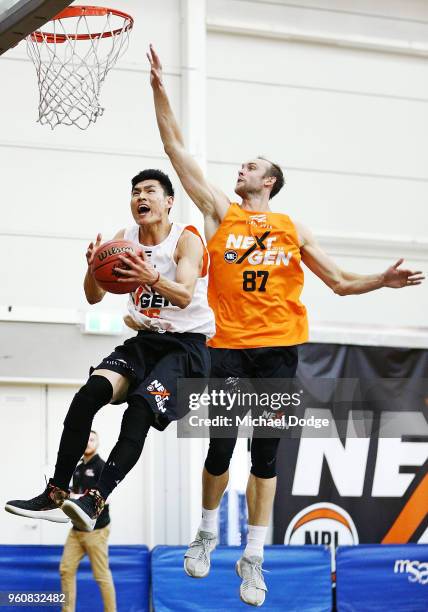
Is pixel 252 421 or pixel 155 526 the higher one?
pixel 252 421

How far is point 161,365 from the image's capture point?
737 centimetres

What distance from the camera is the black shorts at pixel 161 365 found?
23.7ft

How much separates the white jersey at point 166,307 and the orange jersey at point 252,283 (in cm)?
39

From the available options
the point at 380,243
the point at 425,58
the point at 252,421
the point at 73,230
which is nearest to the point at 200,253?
the point at 252,421

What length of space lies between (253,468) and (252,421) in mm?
329

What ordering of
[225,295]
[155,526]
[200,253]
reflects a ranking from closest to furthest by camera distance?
[200,253]
[225,295]
[155,526]

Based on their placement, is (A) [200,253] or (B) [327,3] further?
(B) [327,3]

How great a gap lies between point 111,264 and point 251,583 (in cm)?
249

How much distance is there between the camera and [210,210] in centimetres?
815

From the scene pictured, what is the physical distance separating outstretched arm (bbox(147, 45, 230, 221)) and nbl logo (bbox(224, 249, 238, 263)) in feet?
0.93

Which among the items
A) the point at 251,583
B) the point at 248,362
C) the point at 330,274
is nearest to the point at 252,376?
the point at 248,362

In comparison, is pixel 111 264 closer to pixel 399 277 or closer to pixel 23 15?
pixel 23 15

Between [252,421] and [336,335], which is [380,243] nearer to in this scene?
[336,335]

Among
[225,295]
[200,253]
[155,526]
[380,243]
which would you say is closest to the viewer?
[200,253]
